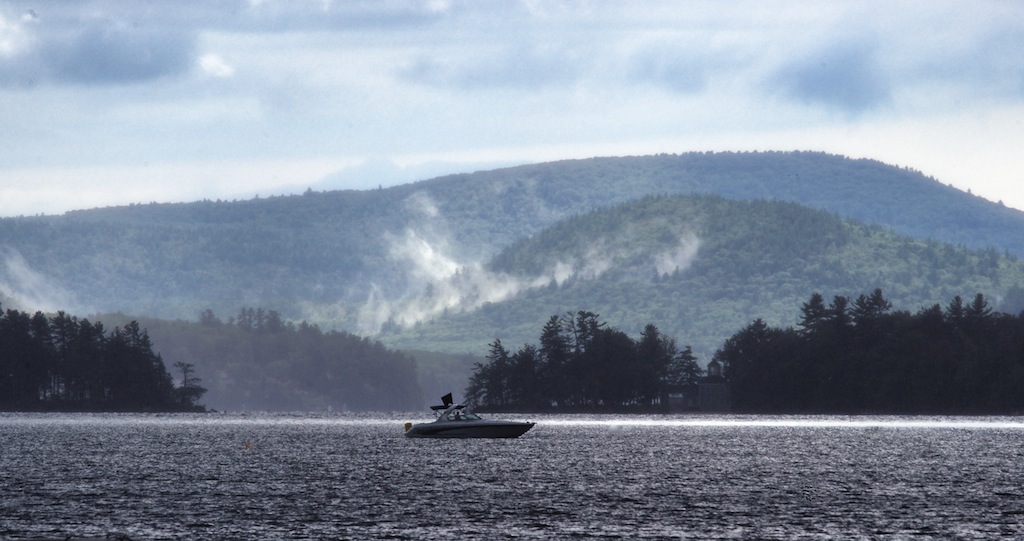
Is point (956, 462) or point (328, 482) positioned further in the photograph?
point (956, 462)

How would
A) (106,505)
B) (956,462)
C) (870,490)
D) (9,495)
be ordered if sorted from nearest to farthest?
(106,505)
(9,495)
(870,490)
(956,462)

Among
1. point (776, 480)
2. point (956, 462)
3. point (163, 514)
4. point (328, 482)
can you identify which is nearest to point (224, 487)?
Result: point (328, 482)

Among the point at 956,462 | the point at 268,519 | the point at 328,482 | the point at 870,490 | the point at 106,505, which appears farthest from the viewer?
the point at 956,462

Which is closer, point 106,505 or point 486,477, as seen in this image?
point 106,505

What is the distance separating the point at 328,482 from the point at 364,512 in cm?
3505

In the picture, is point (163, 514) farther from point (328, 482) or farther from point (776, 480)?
point (776, 480)

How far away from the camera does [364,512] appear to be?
11619 cm

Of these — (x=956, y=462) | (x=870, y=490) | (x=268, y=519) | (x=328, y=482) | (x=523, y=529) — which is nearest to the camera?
(x=523, y=529)

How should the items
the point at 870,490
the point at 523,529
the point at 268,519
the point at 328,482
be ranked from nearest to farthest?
the point at 523,529 < the point at 268,519 < the point at 870,490 < the point at 328,482

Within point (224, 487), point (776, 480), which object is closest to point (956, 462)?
point (776, 480)

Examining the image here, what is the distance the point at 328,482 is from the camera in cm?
15050

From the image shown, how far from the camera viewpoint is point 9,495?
13050 centimetres

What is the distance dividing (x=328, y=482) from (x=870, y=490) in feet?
167

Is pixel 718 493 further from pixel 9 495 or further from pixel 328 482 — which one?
pixel 9 495
